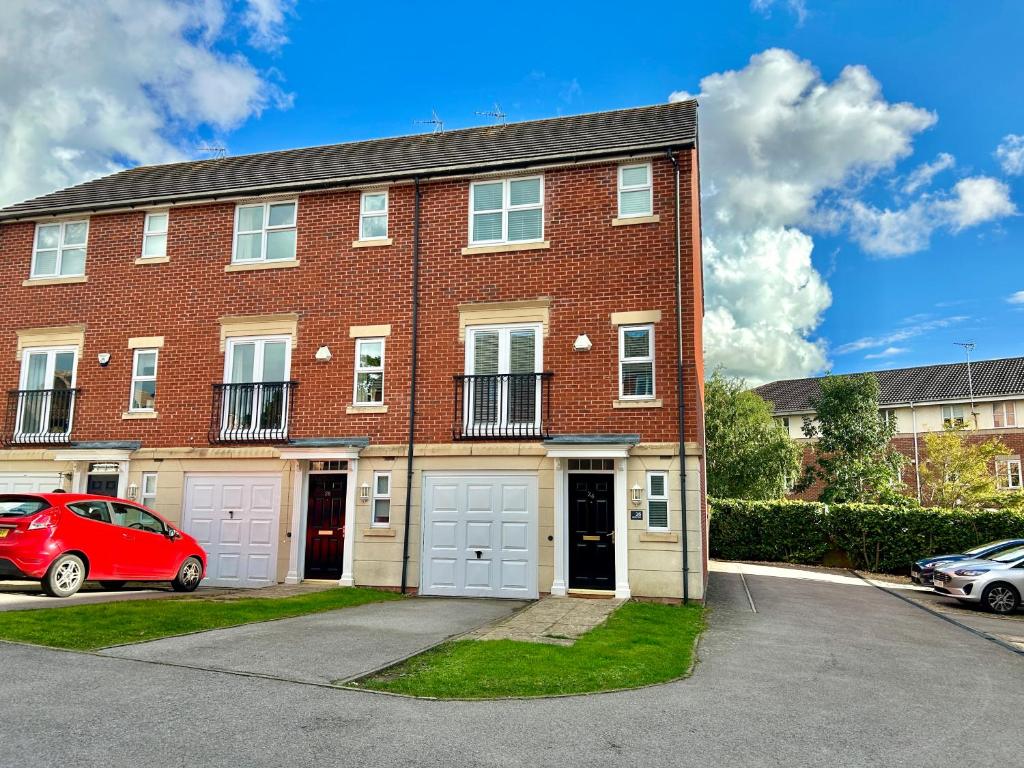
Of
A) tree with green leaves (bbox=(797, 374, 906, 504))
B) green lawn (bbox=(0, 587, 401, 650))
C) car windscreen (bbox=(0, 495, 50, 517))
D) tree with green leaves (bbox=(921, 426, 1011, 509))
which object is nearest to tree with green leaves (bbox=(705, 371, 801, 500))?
tree with green leaves (bbox=(797, 374, 906, 504))

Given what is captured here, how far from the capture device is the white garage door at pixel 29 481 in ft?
51.2

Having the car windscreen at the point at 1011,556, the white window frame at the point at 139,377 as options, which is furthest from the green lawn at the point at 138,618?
the car windscreen at the point at 1011,556

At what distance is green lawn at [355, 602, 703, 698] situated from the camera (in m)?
6.41

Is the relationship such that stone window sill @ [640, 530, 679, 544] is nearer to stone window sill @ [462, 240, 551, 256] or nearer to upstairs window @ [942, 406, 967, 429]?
stone window sill @ [462, 240, 551, 256]

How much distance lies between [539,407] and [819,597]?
7263 mm

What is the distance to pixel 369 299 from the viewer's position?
14.8 meters

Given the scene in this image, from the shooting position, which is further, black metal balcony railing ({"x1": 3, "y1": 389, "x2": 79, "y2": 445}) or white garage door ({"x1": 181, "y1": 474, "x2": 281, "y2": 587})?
black metal balcony railing ({"x1": 3, "y1": 389, "x2": 79, "y2": 445})

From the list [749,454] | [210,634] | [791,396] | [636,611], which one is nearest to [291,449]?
[210,634]

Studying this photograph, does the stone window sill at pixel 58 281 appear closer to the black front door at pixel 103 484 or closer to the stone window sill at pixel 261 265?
the stone window sill at pixel 261 265

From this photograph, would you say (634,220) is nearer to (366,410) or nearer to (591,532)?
(591,532)

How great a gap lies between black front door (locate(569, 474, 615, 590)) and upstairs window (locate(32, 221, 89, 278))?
1196 centimetres

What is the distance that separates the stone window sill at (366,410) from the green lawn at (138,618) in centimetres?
367

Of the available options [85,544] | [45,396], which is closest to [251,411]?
[85,544]

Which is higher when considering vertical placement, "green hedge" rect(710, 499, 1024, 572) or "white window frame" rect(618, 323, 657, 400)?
"white window frame" rect(618, 323, 657, 400)
